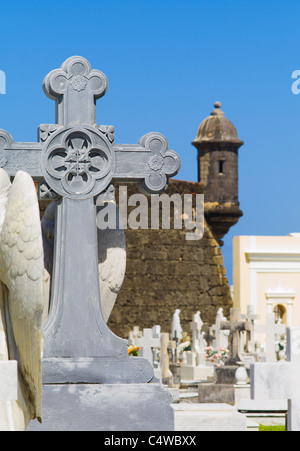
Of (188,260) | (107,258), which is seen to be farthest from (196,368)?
(188,260)

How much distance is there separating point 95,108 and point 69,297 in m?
1.20

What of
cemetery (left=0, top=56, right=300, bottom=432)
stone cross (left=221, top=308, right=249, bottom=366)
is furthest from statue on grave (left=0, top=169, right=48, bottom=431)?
stone cross (left=221, top=308, right=249, bottom=366)

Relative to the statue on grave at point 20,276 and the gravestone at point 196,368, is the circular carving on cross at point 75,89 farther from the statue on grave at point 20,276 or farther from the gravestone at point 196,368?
the gravestone at point 196,368

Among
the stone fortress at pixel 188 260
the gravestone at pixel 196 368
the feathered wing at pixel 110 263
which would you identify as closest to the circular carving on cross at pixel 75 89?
the feathered wing at pixel 110 263

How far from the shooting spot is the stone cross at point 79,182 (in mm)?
5281

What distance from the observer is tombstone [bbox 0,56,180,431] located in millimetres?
5113

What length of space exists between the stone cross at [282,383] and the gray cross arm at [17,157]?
1807mm

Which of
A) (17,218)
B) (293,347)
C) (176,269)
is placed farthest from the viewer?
(176,269)

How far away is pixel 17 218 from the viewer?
296 centimetres

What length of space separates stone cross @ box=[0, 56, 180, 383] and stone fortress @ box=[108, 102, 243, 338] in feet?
57.5

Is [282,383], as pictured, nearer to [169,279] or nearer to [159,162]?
[159,162]
